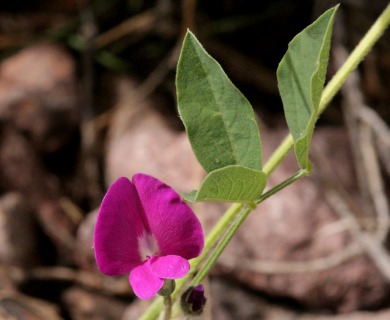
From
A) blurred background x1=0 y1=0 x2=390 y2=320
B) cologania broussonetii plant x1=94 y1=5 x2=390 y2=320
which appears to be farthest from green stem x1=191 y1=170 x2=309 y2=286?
blurred background x1=0 y1=0 x2=390 y2=320

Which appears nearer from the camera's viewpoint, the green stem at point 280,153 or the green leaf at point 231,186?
the green leaf at point 231,186

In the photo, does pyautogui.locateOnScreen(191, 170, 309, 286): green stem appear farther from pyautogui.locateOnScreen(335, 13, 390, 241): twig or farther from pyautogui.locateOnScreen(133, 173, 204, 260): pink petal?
pyautogui.locateOnScreen(335, 13, 390, 241): twig

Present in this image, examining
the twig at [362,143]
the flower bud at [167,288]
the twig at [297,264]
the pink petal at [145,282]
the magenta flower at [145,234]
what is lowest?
the twig at [297,264]

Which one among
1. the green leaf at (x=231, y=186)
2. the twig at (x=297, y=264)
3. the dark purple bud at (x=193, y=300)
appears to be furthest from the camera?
the twig at (x=297, y=264)

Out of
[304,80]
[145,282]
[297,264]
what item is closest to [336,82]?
[304,80]

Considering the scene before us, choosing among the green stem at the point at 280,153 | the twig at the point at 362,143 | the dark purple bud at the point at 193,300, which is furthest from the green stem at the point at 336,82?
the twig at the point at 362,143

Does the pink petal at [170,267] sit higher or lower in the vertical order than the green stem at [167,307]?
higher

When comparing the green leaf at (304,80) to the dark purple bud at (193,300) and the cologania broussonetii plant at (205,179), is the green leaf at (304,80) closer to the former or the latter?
the cologania broussonetii plant at (205,179)

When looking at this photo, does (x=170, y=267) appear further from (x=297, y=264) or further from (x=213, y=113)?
(x=297, y=264)
